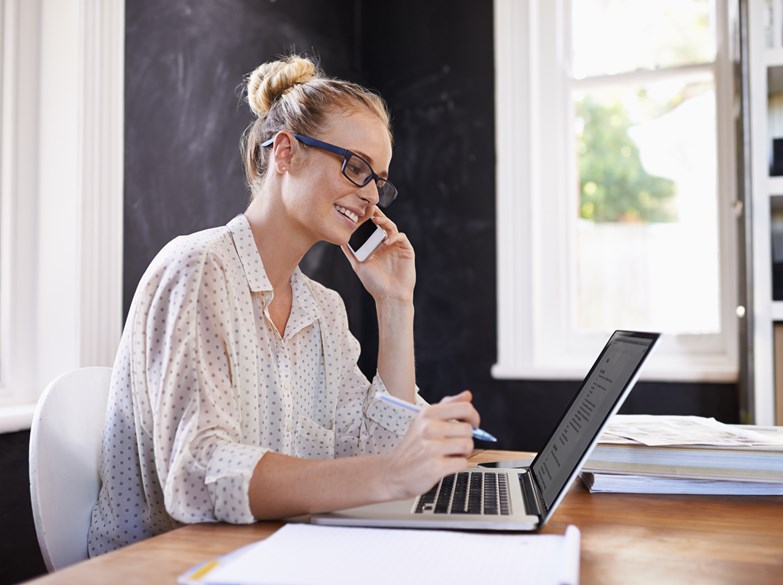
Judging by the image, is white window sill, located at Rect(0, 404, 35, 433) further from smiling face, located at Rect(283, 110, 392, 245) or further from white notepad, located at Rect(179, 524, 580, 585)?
white notepad, located at Rect(179, 524, 580, 585)

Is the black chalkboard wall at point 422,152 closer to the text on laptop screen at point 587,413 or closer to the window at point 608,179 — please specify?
the window at point 608,179

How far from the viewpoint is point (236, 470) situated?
0.98 meters

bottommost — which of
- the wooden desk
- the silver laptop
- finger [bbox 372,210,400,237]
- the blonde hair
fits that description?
the wooden desk

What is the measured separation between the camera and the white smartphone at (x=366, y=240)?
1.71m

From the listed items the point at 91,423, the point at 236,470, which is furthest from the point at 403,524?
the point at 91,423

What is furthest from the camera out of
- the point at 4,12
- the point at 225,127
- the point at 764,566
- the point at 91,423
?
the point at 225,127

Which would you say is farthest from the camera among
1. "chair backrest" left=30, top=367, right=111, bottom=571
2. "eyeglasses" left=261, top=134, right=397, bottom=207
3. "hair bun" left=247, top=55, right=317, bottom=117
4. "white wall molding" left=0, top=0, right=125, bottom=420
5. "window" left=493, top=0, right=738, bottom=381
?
"window" left=493, top=0, right=738, bottom=381

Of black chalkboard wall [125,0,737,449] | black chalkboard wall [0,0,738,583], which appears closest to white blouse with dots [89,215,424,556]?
black chalkboard wall [0,0,738,583]

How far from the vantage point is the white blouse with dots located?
1.02 meters

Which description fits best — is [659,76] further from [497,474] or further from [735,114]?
[497,474]

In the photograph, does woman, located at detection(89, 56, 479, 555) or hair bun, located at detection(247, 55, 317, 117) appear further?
hair bun, located at detection(247, 55, 317, 117)

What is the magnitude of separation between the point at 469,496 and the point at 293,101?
0.83 metres

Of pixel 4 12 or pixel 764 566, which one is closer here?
pixel 764 566

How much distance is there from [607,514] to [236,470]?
50 cm
